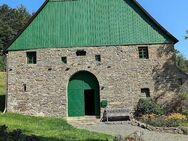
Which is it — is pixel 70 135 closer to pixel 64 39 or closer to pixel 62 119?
pixel 62 119

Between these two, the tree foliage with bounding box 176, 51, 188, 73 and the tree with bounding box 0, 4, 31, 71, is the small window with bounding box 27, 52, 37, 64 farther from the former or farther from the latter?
the tree foliage with bounding box 176, 51, 188, 73

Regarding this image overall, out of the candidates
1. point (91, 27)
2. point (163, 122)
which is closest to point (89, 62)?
point (91, 27)

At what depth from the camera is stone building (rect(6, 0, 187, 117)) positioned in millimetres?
31203

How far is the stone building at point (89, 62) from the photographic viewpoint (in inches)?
1228

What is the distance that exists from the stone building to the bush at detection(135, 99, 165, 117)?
0.68 metres

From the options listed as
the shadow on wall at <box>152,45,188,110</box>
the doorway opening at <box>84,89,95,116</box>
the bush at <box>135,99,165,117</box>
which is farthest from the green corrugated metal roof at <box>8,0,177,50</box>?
the bush at <box>135,99,165,117</box>

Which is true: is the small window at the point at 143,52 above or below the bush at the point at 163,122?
above

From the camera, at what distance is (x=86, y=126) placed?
2673cm

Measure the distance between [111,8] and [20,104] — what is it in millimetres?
11111

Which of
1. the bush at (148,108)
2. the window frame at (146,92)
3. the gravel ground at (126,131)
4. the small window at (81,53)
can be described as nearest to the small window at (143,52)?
the window frame at (146,92)

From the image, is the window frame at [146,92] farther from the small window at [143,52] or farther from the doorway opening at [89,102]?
the doorway opening at [89,102]

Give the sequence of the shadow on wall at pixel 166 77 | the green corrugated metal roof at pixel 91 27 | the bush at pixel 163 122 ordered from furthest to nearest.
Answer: the green corrugated metal roof at pixel 91 27, the shadow on wall at pixel 166 77, the bush at pixel 163 122

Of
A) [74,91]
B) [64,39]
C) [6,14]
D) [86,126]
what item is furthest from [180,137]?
[6,14]

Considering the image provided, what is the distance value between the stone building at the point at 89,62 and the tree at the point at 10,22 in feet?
128
